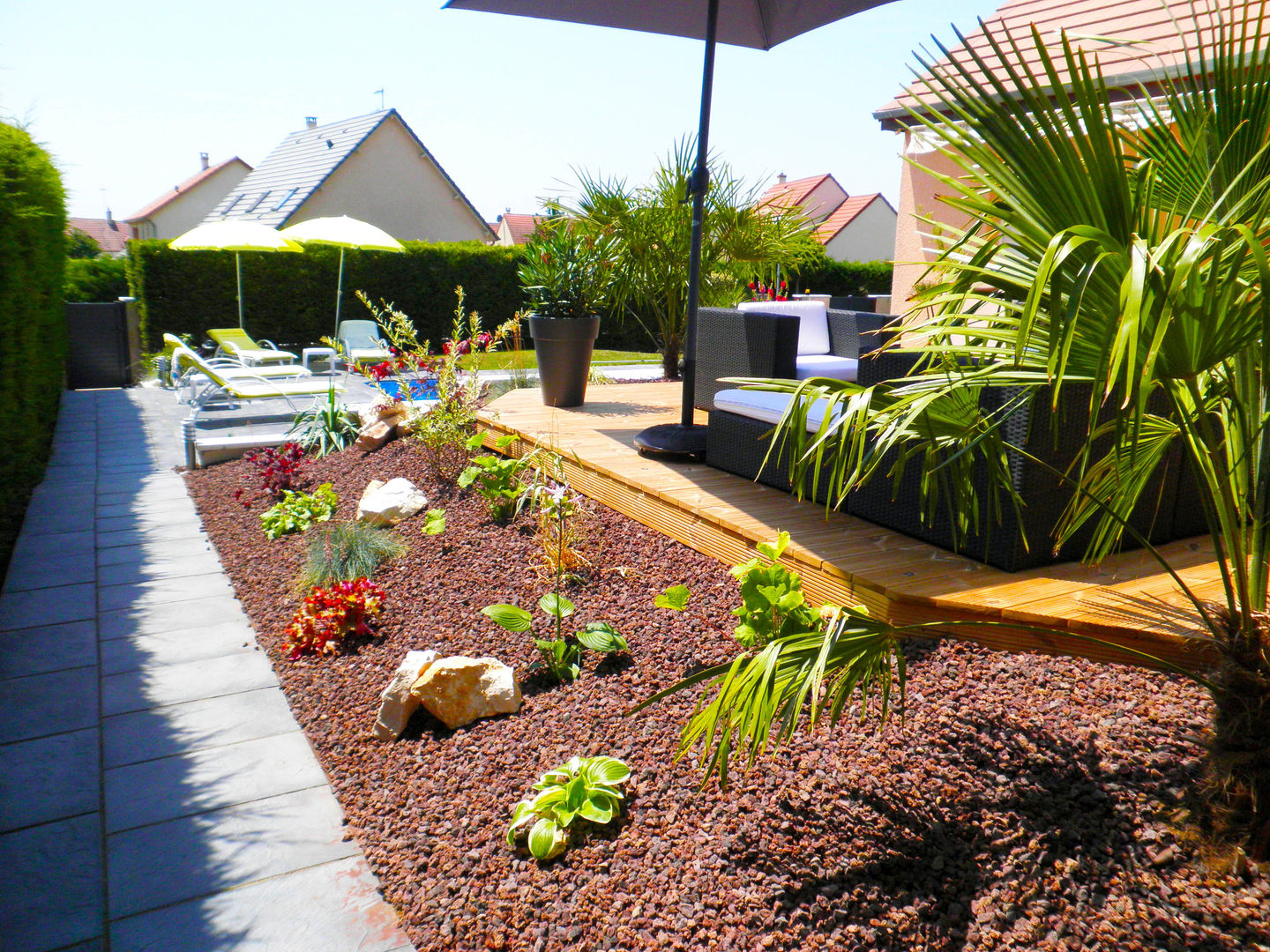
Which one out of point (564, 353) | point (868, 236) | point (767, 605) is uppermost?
point (868, 236)

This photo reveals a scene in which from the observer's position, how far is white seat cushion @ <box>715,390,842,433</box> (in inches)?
154

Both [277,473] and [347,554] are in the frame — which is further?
[277,473]

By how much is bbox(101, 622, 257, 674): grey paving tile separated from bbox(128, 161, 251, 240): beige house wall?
43.8m

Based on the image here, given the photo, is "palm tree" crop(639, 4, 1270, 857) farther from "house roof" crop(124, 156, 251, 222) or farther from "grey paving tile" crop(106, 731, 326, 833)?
"house roof" crop(124, 156, 251, 222)

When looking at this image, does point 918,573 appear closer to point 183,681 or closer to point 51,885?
point 51,885

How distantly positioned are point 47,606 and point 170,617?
614mm

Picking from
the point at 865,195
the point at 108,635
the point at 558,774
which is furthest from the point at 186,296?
the point at 865,195

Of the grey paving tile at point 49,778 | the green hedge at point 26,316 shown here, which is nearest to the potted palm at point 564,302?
the green hedge at point 26,316

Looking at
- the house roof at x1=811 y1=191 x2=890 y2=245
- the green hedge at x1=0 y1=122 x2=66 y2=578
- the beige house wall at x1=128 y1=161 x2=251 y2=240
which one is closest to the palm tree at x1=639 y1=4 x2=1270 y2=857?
Answer: the green hedge at x1=0 y1=122 x2=66 y2=578

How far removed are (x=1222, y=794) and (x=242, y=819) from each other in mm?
2624

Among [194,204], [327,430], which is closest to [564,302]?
[327,430]

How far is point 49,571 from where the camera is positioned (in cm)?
464

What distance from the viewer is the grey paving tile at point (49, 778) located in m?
2.62

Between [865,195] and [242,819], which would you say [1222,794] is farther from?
[865,195]
